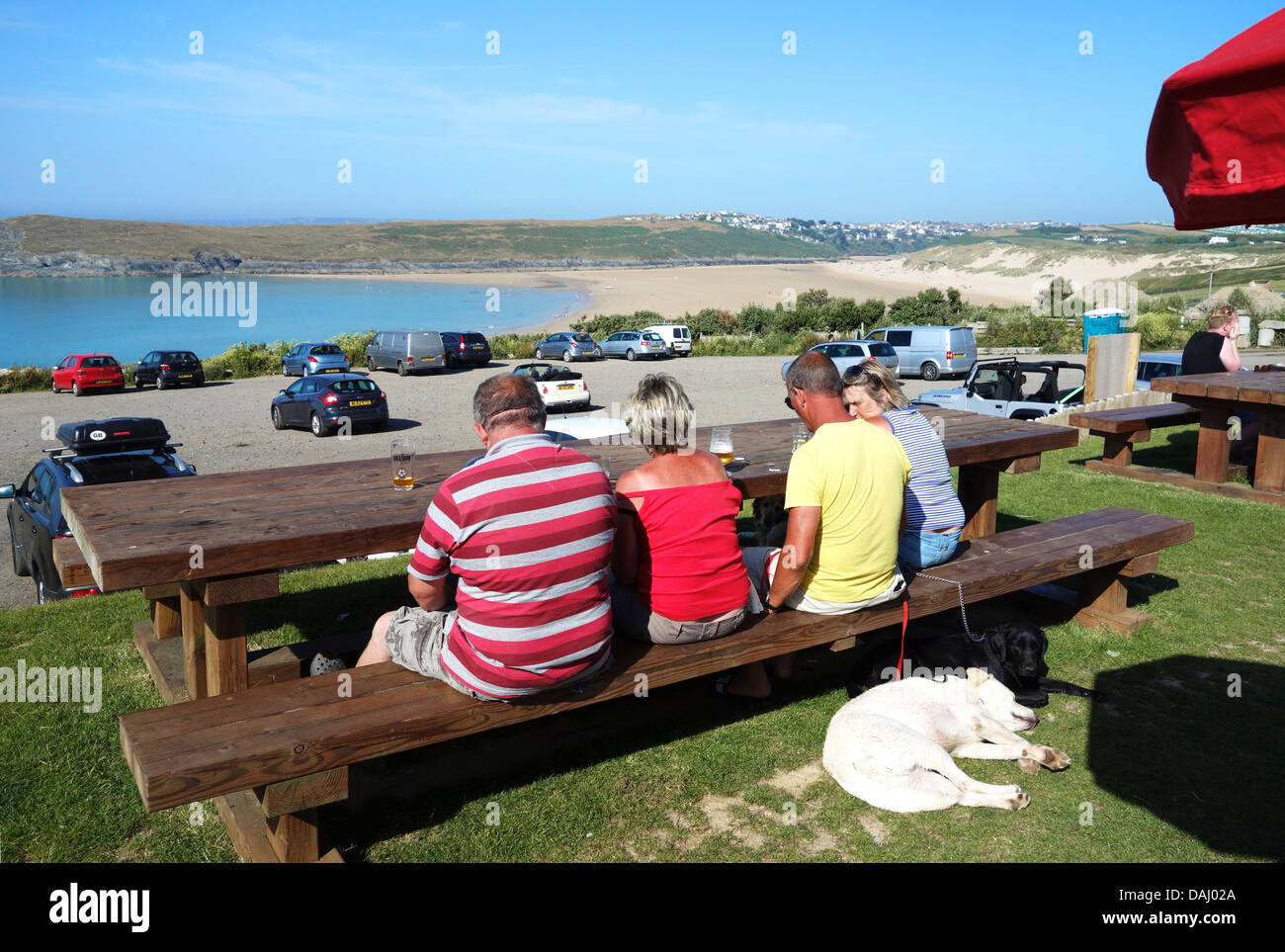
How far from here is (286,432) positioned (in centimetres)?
2084

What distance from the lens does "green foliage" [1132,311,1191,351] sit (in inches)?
1231

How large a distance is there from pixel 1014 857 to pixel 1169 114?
8.62 ft

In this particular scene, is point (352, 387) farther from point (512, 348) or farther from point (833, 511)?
point (512, 348)

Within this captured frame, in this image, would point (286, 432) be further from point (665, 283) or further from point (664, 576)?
point (665, 283)

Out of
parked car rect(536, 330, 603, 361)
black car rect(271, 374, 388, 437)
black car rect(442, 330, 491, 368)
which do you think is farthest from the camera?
parked car rect(536, 330, 603, 361)

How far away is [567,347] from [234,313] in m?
73.2

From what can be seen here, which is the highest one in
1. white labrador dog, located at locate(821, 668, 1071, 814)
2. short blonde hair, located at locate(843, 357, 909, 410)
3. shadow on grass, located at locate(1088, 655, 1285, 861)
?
short blonde hair, located at locate(843, 357, 909, 410)

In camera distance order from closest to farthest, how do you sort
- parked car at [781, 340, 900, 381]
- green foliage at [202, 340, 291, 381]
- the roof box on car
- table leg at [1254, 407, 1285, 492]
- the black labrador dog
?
1. the black labrador dog
2. the roof box on car
3. table leg at [1254, 407, 1285, 492]
4. parked car at [781, 340, 900, 381]
5. green foliage at [202, 340, 291, 381]

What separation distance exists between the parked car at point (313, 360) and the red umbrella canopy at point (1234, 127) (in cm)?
3016

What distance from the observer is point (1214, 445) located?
31.6 ft

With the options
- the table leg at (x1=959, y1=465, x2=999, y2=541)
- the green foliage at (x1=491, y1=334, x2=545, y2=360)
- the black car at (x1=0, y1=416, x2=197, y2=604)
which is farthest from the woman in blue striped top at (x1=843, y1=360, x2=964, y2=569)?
the green foliage at (x1=491, y1=334, x2=545, y2=360)

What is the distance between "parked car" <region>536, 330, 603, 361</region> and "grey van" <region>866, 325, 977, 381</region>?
39.0ft

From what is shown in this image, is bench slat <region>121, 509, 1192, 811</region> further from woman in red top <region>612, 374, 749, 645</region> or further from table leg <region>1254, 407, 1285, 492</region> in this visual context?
table leg <region>1254, 407, 1285, 492</region>
